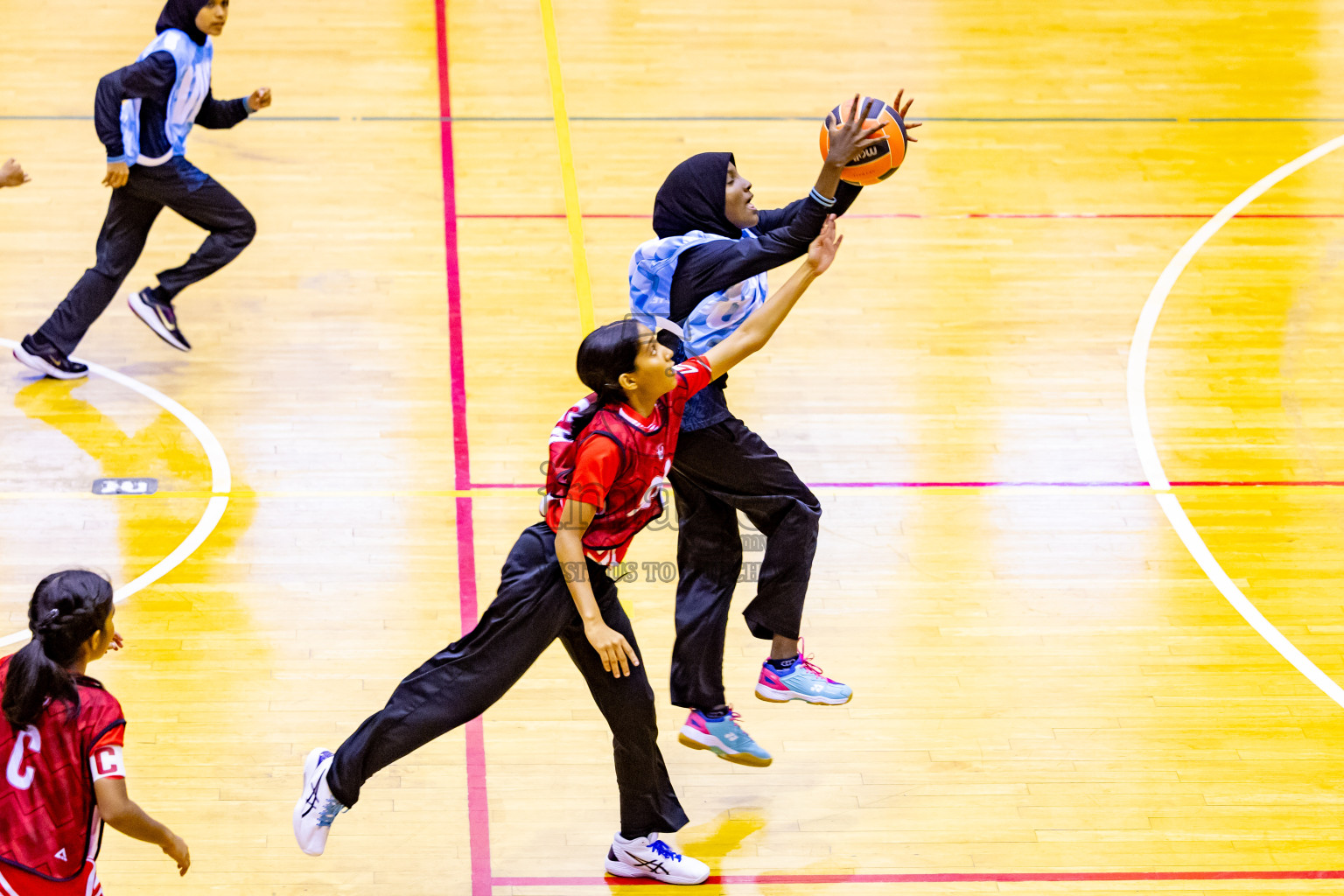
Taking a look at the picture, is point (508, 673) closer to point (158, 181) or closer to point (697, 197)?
point (697, 197)

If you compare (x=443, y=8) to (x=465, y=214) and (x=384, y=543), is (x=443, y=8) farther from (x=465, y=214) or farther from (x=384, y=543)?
(x=384, y=543)

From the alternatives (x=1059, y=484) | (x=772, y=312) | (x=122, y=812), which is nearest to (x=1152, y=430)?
(x=1059, y=484)

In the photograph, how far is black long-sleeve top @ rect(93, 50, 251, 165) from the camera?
670 cm

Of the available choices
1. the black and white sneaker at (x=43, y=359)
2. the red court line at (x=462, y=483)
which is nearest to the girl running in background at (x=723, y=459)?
the red court line at (x=462, y=483)

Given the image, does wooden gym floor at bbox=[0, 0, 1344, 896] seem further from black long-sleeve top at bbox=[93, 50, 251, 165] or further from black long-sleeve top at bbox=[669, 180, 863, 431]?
black long-sleeve top at bbox=[669, 180, 863, 431]

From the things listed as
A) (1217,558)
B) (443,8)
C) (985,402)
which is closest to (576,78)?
(443,8)

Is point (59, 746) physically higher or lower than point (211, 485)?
higher

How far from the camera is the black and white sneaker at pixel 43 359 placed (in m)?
7.05

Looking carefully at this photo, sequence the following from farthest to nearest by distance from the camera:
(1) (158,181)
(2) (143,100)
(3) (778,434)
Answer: (3) (778,434) → (1) (158,181) → (2) (143,100)

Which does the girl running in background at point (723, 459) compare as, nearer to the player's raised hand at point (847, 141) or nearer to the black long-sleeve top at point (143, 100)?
the player's raised hand at point (847, 141)

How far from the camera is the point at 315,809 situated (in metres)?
4.55

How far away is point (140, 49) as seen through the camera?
33.1 feet

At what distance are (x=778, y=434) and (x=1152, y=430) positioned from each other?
1.79m

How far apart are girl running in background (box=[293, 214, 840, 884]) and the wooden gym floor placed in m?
0.53
